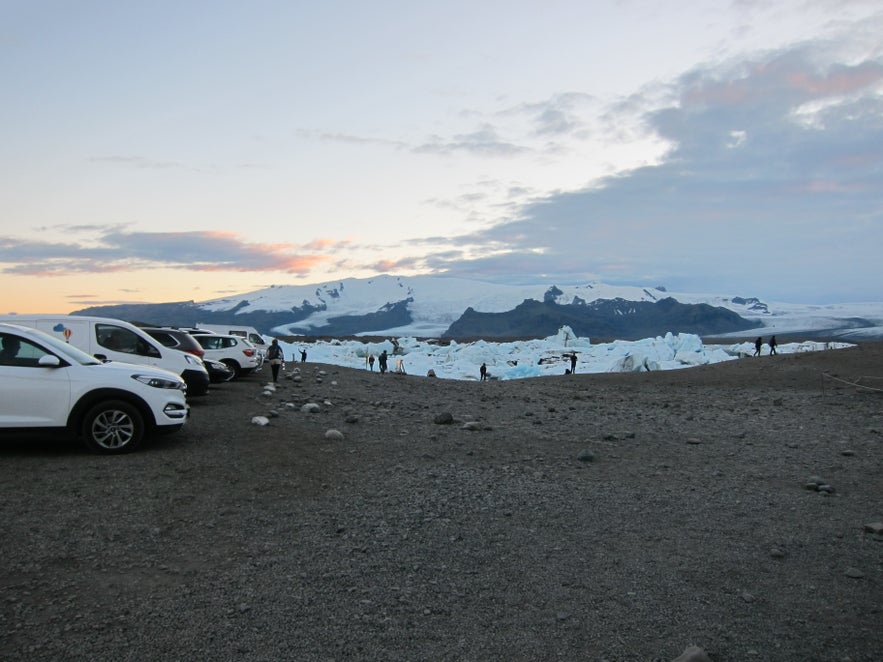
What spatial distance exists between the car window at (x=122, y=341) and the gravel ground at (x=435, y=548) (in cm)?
232

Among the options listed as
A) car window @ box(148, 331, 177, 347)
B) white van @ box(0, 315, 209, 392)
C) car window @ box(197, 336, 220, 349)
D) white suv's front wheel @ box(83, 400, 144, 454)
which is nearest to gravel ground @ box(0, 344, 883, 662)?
white suv's front wheel @ box(83, 400, 144, 454)

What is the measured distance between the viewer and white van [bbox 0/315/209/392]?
11.2 m

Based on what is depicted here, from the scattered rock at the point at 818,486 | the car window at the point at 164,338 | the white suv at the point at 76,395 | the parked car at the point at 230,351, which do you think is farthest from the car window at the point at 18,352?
the parked car at the point at 230,351

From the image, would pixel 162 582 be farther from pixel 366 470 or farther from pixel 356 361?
pixel 356 361

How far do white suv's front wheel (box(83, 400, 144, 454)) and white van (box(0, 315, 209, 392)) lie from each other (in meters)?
3.80

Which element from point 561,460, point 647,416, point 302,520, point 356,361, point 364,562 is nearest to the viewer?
point 364,562

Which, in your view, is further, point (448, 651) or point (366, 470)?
point (366, 470)

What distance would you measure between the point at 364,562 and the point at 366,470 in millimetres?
3152

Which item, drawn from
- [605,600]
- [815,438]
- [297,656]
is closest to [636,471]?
[605,600]

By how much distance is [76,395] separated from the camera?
25.8 feet

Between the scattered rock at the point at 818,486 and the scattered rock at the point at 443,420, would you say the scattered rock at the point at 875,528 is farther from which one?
the scattered rock at the point at 443,420

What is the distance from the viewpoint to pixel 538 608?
173 inches

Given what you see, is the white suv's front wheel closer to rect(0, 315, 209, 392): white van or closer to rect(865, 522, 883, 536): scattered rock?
rect(0, 315, 209, 392): white van

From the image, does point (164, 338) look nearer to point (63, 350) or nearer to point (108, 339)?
point (108, 339)
